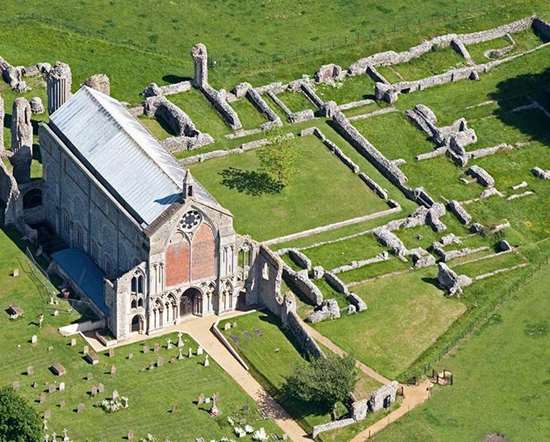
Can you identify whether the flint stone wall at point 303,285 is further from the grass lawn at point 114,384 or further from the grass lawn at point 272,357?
the grass lawn at point 114,384

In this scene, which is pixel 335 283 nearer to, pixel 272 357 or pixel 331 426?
pixel 272 357

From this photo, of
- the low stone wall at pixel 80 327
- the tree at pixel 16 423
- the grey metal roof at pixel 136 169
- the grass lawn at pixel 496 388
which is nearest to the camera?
the tree at pixel 16 423

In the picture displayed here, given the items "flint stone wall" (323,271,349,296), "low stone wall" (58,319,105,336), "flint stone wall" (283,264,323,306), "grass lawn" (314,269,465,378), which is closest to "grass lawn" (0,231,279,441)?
"low stone wall" (58,319,105,336)

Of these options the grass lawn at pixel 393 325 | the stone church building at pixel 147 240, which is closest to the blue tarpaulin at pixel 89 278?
the stone church building at pixel 147 240

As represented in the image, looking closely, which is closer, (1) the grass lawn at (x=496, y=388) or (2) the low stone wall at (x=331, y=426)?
(2) the low stone wall at (x=331, y=426)

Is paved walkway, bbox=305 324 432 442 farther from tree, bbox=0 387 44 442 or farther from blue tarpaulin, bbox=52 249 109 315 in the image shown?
tree, bbox=0 387 44 442

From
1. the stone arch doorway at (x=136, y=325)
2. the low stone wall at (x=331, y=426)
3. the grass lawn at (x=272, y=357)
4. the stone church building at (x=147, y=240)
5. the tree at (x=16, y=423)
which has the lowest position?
the low stone wall at (x=331, y=426)
